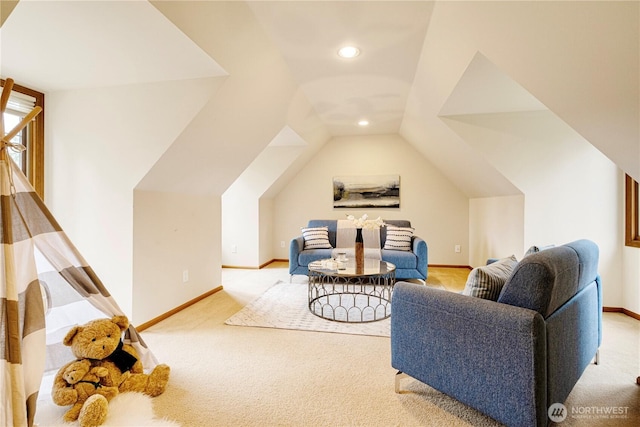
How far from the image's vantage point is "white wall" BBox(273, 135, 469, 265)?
5.06 meters

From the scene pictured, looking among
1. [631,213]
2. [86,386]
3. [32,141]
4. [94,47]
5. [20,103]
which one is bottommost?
[86,386]

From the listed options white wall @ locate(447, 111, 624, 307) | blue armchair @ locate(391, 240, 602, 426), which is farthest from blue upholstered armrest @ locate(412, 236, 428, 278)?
blue armchair @ locate(391, 240, 602, 426)

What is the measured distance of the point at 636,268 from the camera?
2.67 m

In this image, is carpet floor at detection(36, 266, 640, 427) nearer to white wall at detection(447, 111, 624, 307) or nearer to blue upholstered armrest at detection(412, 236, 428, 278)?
white wall at detection(447, 111, 624, 307)

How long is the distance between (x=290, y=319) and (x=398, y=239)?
2087mm

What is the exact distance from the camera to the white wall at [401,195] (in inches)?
199

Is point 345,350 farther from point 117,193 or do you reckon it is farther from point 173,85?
point 173,85

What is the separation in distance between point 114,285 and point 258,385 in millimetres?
1609

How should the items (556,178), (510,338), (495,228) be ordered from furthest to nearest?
(495,228)
(556,178)
(510,338)

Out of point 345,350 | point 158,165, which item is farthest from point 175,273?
Result: point 345,350

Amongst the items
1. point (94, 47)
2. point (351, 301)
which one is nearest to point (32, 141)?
point (94, 47)

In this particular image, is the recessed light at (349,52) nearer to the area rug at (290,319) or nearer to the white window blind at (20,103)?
the area rug at (290,319)

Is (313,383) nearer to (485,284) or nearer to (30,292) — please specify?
(485,284)

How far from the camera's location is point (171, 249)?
2.85m
